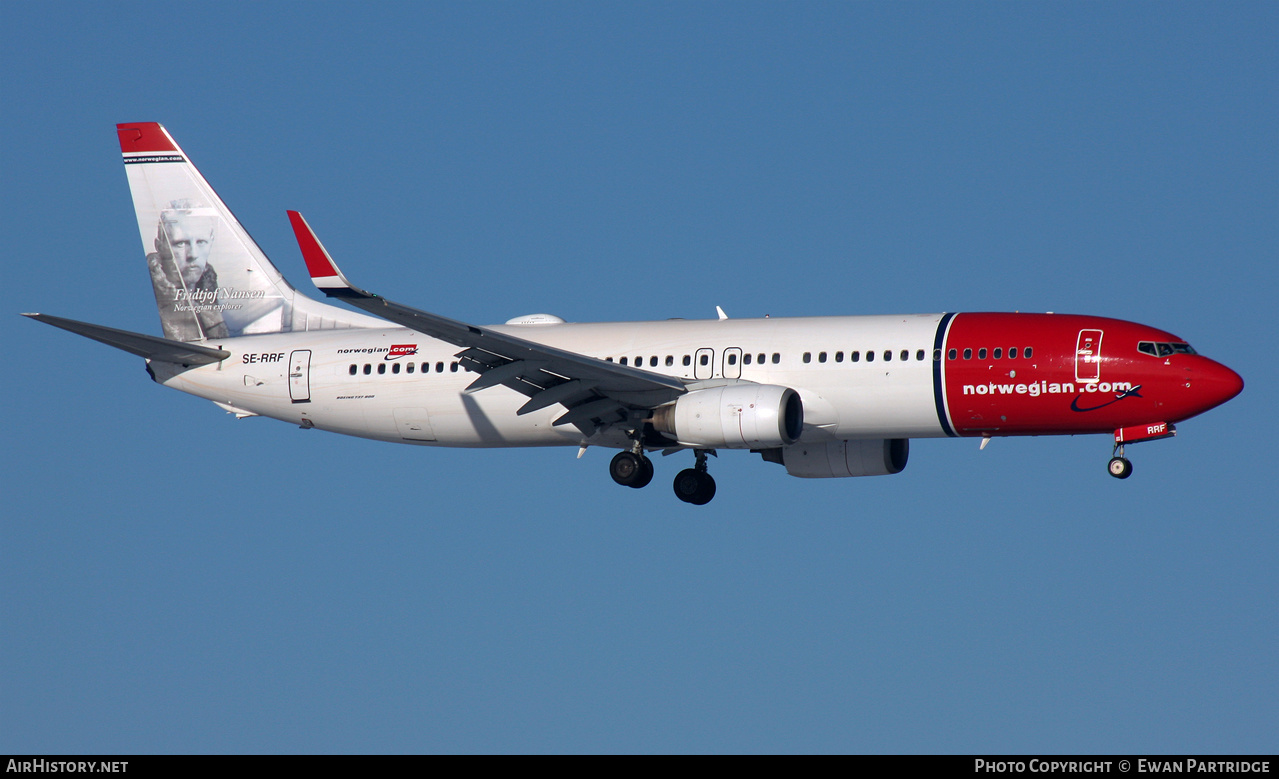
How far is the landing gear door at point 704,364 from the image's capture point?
43.0 m

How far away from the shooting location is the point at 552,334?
46.1 metres

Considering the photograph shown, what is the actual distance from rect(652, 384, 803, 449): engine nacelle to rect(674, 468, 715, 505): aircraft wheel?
4039 mm

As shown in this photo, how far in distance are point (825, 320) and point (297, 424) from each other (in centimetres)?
1642

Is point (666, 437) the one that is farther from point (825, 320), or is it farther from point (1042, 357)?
point (1042, 357)

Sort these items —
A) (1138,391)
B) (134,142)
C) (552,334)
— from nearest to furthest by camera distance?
(1138,391)
(552,334)
(134,142)

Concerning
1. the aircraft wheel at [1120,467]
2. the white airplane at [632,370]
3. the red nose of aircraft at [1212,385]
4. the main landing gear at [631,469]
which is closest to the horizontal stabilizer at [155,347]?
the white airplane at [632,370]

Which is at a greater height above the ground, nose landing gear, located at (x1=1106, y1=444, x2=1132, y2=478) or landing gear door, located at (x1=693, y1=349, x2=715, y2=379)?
landing gear door, located at (x1=693, y1=349, x2=715, y2=379)

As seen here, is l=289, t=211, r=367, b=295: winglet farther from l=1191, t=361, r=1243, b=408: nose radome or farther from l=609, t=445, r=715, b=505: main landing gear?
l=1191, t=361, r=1243, b=408: nose radome

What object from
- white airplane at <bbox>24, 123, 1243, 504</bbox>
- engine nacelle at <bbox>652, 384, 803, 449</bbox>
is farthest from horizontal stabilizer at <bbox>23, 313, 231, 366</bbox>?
engine nacelle at <bbox>652, 384, 803, 449</bbox>

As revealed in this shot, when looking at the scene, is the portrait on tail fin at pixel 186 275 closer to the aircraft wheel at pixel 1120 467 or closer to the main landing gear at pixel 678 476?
the main landing gear at pixel 678 476

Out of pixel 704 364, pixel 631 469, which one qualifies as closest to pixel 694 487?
pixel 631 469

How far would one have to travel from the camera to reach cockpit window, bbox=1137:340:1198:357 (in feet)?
131
